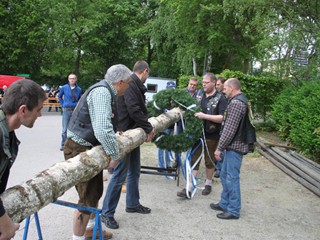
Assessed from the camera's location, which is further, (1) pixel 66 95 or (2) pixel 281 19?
(2) pixel 281 19

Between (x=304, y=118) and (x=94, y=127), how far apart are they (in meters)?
6.77

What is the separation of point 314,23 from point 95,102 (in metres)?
9.08

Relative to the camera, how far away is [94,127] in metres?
2.97

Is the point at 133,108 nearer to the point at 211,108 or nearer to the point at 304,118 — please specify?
the point at 211,108

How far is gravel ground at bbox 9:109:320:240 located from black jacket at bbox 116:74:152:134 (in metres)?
1.29

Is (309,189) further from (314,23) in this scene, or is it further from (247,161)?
(314,23)

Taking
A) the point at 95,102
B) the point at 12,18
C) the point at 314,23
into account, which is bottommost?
the point at 95,102

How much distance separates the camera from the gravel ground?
4094mm

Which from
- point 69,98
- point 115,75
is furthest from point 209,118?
point 69,98

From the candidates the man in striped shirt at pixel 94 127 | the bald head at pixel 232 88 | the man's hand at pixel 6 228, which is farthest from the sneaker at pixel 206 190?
the man's hand at pixel 6 228

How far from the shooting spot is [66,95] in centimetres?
834

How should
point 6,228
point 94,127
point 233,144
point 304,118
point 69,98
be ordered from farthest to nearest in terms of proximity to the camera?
point 69,98 < point 304,118 < point 233,144 < point 94,127 < point 6,228

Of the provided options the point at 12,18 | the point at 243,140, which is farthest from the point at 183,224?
the point at 12,18

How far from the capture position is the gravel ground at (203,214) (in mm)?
4094
